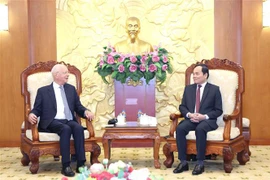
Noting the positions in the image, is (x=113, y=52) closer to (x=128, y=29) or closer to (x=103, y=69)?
(x=103, y=69)

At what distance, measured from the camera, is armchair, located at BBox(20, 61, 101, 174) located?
179 inches

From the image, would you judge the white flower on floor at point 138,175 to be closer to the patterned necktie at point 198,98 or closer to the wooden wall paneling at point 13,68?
the patterned necktie at point 198,98

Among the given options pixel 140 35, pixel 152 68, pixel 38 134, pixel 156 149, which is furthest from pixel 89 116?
pixel 140 35

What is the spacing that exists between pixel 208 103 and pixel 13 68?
10.7ft

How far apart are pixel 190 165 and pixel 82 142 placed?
1380 millimetres

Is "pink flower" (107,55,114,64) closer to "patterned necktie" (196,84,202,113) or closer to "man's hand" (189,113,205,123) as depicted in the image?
"patterned necktie" (196,84,202,113)

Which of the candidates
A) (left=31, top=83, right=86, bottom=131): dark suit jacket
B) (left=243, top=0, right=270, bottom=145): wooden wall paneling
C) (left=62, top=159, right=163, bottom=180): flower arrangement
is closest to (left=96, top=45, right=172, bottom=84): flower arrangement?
(left=31, top=83, right=86, bottom=131): dark suit jacket

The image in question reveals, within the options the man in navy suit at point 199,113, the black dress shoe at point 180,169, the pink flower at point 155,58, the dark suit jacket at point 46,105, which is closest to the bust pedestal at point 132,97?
the pink flower at point 155,58

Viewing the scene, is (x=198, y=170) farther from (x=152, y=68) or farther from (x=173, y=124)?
(x=152, y=68)

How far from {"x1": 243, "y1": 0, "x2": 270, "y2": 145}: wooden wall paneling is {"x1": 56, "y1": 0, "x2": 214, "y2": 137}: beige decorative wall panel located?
0.83 metres

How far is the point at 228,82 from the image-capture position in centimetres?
508

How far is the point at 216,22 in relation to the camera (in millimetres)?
6602

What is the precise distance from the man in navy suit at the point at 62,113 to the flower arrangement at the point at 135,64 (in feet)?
2.62

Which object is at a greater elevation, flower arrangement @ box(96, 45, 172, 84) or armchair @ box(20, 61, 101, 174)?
flower arrangement @ box(96, 45, 172, 84)
